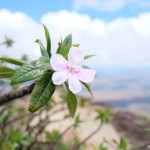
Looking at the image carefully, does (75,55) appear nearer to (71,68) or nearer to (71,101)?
(71,68)

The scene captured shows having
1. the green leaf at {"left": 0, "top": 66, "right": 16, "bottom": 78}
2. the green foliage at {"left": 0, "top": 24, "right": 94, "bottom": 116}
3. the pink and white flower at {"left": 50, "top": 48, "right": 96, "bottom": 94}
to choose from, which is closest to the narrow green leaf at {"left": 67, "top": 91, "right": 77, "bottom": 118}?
the green foliage at {"left": 0, "top": 24, "right": 94, "bottom": 116}

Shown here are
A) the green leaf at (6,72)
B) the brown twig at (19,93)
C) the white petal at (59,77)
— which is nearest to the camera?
the white petal at (59,77)

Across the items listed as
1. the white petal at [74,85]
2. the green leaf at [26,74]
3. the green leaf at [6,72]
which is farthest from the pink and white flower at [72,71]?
the green leaf at [6,72]

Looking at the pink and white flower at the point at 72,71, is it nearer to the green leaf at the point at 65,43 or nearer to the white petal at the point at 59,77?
the white petal at the point at 59,77

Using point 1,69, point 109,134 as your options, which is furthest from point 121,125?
point 1,69

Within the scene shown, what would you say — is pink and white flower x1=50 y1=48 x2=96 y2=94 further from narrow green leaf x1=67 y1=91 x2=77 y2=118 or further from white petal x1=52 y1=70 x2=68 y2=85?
narrow green leaf x1=67 y1=91 x2=77 y2=118
